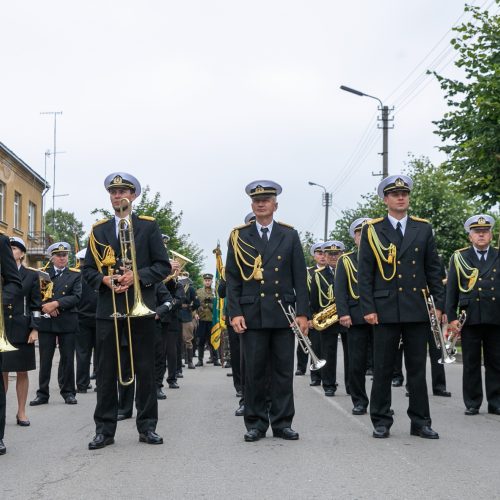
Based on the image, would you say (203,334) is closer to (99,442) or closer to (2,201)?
(99,442)

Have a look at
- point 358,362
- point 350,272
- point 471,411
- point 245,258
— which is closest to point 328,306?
point 350,272

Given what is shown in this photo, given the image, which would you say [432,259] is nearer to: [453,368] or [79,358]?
[79,358]

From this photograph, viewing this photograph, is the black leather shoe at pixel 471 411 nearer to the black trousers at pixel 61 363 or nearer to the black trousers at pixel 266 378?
the black trousers at pixel 266 378

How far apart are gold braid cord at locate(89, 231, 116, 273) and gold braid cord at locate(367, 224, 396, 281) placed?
2.47 metres

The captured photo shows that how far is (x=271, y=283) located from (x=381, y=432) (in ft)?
5.62

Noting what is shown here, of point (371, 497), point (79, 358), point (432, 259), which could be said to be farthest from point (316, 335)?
point (371, 497)

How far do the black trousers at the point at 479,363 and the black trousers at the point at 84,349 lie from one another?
583 cm

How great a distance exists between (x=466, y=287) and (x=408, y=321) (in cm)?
261

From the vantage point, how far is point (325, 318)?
45.4 feet

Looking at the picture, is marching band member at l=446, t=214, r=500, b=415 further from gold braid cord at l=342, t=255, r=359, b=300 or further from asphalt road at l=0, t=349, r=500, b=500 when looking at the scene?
gold braid cord at l=342, t=255, r=359, b=300

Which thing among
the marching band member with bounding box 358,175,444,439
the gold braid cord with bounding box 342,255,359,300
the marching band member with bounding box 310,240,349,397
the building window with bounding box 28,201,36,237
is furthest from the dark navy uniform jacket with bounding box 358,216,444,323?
the building window with bounding box 28,201,36,237

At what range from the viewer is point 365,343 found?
11148mm

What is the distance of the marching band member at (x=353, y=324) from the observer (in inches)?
427

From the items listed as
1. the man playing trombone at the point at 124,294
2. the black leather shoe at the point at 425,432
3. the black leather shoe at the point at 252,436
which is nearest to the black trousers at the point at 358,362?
the black leather shoe at the point at 425,432
